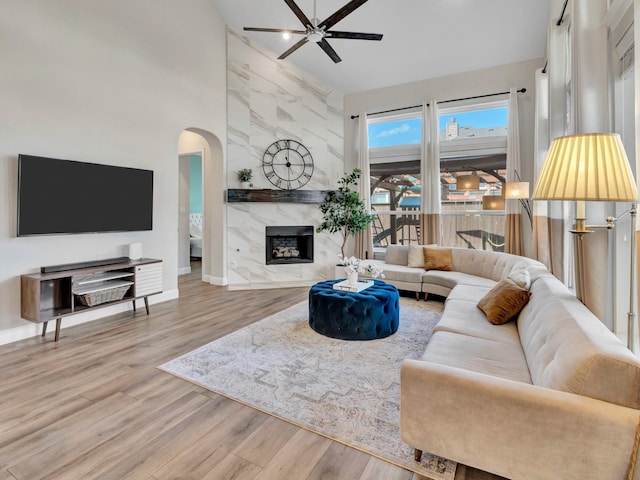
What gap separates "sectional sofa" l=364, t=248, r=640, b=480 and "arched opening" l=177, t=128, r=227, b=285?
4.69 metres

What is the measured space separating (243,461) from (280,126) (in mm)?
5571

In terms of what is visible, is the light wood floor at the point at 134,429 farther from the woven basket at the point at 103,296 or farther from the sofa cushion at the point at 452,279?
the sofa cushion at the point at 452,279

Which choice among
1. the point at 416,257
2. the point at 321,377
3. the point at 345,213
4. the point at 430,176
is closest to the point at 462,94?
the point at 430,176

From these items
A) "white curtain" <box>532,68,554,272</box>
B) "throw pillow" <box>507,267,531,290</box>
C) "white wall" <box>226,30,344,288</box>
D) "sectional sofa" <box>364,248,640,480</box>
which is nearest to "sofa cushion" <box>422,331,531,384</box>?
"sectional sofa" <box>364,248,640,480</box>

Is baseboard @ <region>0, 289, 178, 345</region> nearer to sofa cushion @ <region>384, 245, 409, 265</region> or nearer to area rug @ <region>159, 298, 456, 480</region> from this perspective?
area rug @ <region>159, 298, 456, 480</region>

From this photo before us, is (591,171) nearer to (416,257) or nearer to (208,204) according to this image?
(416,257)

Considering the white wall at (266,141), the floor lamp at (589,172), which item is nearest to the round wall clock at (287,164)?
the white wall at (266,141)

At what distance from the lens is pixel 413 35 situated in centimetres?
531

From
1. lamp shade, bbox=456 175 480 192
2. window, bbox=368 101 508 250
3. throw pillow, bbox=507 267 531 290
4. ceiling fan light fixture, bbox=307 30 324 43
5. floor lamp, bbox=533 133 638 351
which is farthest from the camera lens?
lamp shade, bbox=456 175 480 192

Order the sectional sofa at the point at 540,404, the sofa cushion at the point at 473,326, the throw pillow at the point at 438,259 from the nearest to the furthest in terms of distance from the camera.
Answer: the sectional sofa at the point at 540,404
the sofa cushion at the point at 473,326
the throw pillow at the point at 438,259

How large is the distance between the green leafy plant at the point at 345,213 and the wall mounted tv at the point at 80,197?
3.07 metres

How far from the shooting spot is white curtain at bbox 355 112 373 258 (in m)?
6.70

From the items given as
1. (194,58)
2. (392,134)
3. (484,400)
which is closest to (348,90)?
(392,134)

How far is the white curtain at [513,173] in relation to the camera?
17.7 ft
